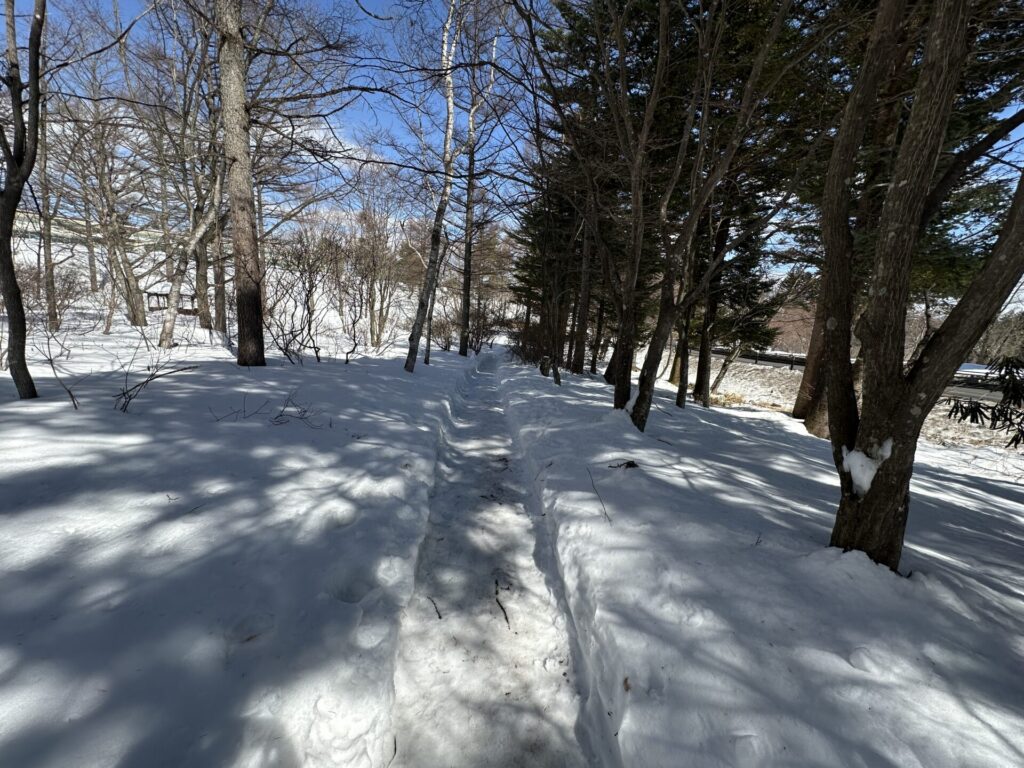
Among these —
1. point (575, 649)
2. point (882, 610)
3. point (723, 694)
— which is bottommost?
point (575, 649)

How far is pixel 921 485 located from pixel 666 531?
4770 mm

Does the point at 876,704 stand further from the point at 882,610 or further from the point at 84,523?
the point at 84,523

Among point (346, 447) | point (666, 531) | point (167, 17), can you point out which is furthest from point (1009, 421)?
point (167, 17)

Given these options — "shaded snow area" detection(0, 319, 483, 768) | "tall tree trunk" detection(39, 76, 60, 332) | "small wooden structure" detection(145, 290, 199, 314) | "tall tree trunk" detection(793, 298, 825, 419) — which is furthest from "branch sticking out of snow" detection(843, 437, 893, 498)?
"small wooden structure" detection(145, 290, 199, 314)

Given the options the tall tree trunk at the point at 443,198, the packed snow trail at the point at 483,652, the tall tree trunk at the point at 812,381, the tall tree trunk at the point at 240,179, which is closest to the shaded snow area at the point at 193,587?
the packed snow trail at the point at 483,652

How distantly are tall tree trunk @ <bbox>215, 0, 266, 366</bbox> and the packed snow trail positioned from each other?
568 cm

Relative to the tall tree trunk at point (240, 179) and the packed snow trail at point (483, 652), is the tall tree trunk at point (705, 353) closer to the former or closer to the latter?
the packed snow trail at point (483, 652)

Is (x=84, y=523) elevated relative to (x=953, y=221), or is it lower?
lower

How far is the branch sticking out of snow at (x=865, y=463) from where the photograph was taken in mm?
2277

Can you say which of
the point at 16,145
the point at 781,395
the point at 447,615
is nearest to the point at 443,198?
the point at 16,145

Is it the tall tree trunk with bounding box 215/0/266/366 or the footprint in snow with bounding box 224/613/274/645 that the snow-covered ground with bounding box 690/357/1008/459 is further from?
the tall tree trunk with bounding box 215/0/266/366

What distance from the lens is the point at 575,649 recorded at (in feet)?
7.63

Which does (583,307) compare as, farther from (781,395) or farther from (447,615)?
(781,395)

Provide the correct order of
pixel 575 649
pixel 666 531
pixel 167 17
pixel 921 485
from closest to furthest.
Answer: pixel 575 649
pixel 666 531
pixel 921 485
pixel 167 17
